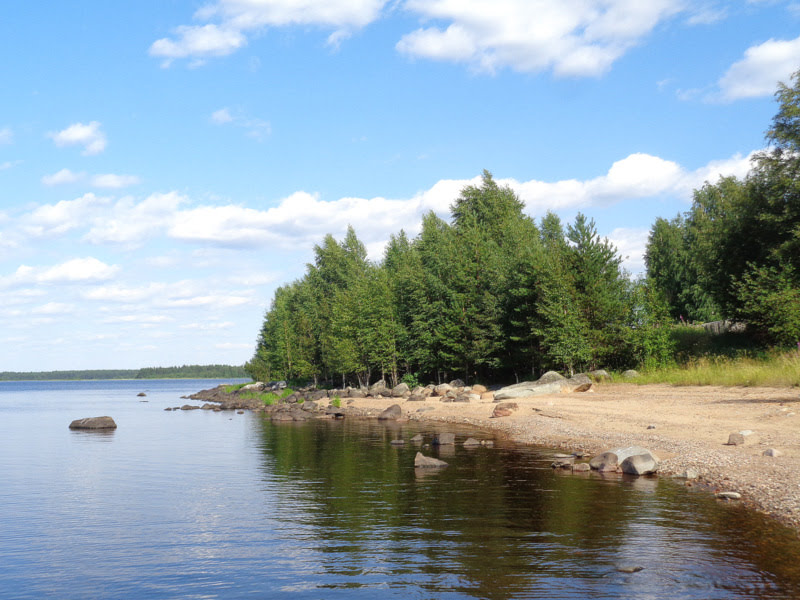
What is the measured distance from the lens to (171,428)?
44.2 metres

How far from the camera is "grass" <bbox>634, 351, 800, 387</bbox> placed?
30.6 metres

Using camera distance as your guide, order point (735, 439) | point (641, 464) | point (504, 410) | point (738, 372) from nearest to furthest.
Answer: point (641, 464) < point (735, 439) < point (738, 372) < point (504, 410)

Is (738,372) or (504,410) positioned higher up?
(738,372)

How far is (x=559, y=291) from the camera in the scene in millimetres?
45969

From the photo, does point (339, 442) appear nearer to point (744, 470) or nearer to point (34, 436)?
point (744, 470)

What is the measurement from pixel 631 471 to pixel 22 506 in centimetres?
1781

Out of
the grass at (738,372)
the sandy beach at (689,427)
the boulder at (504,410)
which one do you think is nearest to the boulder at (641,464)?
the sandy beach at (689,427)

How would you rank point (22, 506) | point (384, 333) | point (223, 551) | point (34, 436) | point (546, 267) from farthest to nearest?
point (384, 333)
point (546, 267)
point (34, 436)
point (22, 506)
point (223, 551)

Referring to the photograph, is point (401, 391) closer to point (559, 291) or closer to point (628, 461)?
point (559, 291)

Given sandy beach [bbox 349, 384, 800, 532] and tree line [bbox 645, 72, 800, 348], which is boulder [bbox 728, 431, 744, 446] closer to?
sandy beach [bbox 349, 384, 800, 532]

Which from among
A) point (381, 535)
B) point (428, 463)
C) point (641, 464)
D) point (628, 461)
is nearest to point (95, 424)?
point (428, 463)

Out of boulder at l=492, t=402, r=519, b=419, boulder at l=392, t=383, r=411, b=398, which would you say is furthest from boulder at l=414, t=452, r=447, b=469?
boulder at l=392, t=383, r=411, b=398

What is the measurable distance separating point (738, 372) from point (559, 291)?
14800 mm

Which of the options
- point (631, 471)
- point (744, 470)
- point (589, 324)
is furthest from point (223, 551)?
point (589, 324)
